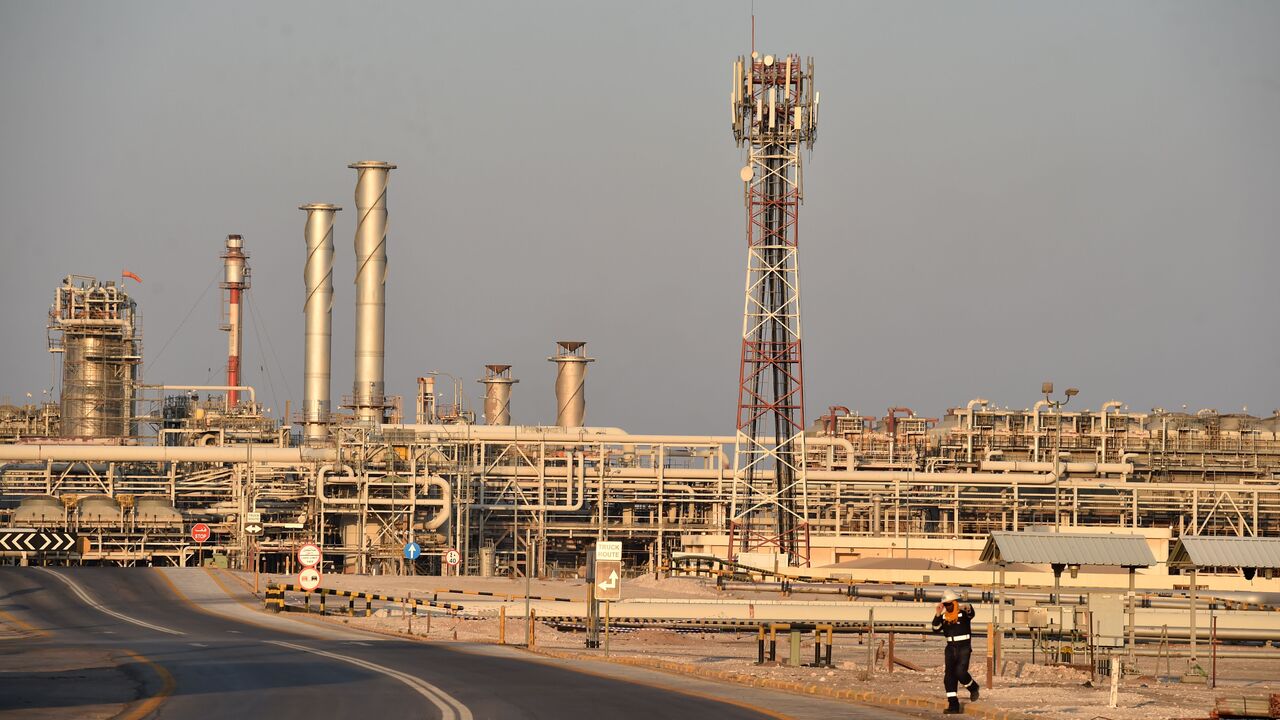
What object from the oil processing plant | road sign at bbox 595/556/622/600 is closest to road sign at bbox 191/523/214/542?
the oil processing plant

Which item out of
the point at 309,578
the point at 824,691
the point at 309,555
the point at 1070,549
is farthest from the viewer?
the point at 309,578

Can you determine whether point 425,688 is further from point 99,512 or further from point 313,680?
point 99,512

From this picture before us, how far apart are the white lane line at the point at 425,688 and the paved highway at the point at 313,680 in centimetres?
2

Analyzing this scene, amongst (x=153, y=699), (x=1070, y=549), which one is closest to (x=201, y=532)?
(x=1070, y=549)

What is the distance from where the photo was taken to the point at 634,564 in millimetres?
86750

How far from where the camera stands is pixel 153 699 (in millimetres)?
22797

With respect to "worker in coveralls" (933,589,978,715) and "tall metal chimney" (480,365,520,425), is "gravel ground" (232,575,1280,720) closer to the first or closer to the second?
"worker in coveralls" (933,589,978,715)

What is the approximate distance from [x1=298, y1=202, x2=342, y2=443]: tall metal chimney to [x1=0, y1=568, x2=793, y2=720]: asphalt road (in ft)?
140

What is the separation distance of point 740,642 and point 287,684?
2194 centimetres

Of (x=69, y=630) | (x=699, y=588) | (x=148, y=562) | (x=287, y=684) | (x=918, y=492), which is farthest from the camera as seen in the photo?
(x=918, y=492)

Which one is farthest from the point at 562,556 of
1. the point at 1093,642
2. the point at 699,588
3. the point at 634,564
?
the point at 1093,642

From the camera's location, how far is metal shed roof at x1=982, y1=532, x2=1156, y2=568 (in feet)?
103

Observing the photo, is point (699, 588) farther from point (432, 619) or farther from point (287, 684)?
point (287, 684)

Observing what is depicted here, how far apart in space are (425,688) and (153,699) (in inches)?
161
